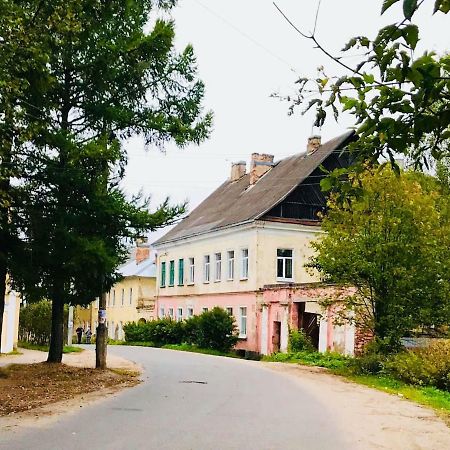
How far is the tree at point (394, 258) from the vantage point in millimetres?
20828

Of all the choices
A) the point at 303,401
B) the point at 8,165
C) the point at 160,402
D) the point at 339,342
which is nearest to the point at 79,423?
the point at 160,402

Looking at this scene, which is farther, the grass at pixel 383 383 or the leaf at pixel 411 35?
the grass at pixel 383 383

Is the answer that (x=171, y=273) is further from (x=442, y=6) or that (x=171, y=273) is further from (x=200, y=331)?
(x=442, y=6)

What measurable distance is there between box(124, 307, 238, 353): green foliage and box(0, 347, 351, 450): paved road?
1760 centimetres

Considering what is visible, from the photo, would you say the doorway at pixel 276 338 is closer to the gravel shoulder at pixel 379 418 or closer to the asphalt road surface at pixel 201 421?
the gravel shoulder at pixel 379 418

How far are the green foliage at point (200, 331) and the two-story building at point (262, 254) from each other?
146 cm

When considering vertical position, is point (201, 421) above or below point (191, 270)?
below

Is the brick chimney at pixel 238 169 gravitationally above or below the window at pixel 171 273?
above

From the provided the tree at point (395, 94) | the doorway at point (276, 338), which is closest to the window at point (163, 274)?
the doorway at point (276, 338)

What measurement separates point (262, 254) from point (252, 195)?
6798 millimetres

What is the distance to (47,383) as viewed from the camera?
17.0 m

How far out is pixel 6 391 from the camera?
597 inches

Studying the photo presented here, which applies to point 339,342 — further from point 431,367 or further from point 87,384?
point 87,384

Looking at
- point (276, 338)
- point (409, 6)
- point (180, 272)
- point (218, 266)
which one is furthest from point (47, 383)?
point (180, 272)
